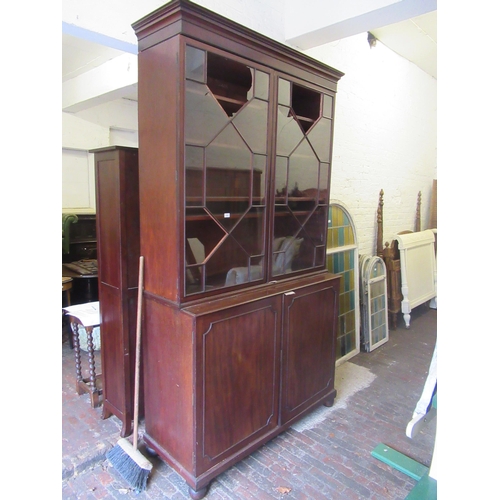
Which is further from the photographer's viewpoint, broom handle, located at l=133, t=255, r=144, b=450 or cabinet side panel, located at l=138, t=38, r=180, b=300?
broom handle, located at l=133, t=255, r=144, b=450

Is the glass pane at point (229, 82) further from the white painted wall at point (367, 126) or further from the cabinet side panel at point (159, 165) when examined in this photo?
the white painted wall at point (367, 126)

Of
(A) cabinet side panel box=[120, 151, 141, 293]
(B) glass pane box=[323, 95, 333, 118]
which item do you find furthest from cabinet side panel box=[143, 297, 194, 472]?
(B) glass pane box=[323, 95, 333, 118]

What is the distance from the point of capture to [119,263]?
221cm

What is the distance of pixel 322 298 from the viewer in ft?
8.38

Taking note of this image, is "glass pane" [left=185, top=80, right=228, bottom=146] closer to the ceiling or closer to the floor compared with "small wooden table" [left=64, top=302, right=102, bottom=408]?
closer to the ceiling

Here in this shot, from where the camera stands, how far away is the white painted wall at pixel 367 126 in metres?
3.49

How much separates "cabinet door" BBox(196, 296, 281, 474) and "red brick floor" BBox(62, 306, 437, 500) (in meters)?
0.18

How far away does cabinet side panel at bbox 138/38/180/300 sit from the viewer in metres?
1.76

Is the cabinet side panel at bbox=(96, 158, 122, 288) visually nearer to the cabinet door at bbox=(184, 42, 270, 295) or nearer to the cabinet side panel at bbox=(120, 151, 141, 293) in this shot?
the cabinet side panel at bbox=(120, 151, 141, 293)

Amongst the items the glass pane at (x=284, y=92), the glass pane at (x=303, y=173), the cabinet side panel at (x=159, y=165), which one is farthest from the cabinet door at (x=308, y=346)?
the glass pane at (x=284, y=92)

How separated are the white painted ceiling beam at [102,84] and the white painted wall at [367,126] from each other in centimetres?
64

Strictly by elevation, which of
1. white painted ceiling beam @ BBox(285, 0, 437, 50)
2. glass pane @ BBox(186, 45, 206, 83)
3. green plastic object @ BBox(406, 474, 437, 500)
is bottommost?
green plastic object @ BBox(406, 474, 437, 500)

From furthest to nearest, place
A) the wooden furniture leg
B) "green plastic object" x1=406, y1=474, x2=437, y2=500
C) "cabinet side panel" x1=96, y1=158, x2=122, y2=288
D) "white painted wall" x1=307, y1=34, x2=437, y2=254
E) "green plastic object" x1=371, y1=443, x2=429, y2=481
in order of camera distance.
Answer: "white painted wall" x1=307, y1=34, x2=437, y2=254, the wooden furniture leg, "cabinet side panel" x1=96, y1=158, x2=122, y2=288, "green plastic object" x1=371, y1=443, x2=429, y2=481, "green plastic object" x1=406, y1=474, x2=437, y2=500
